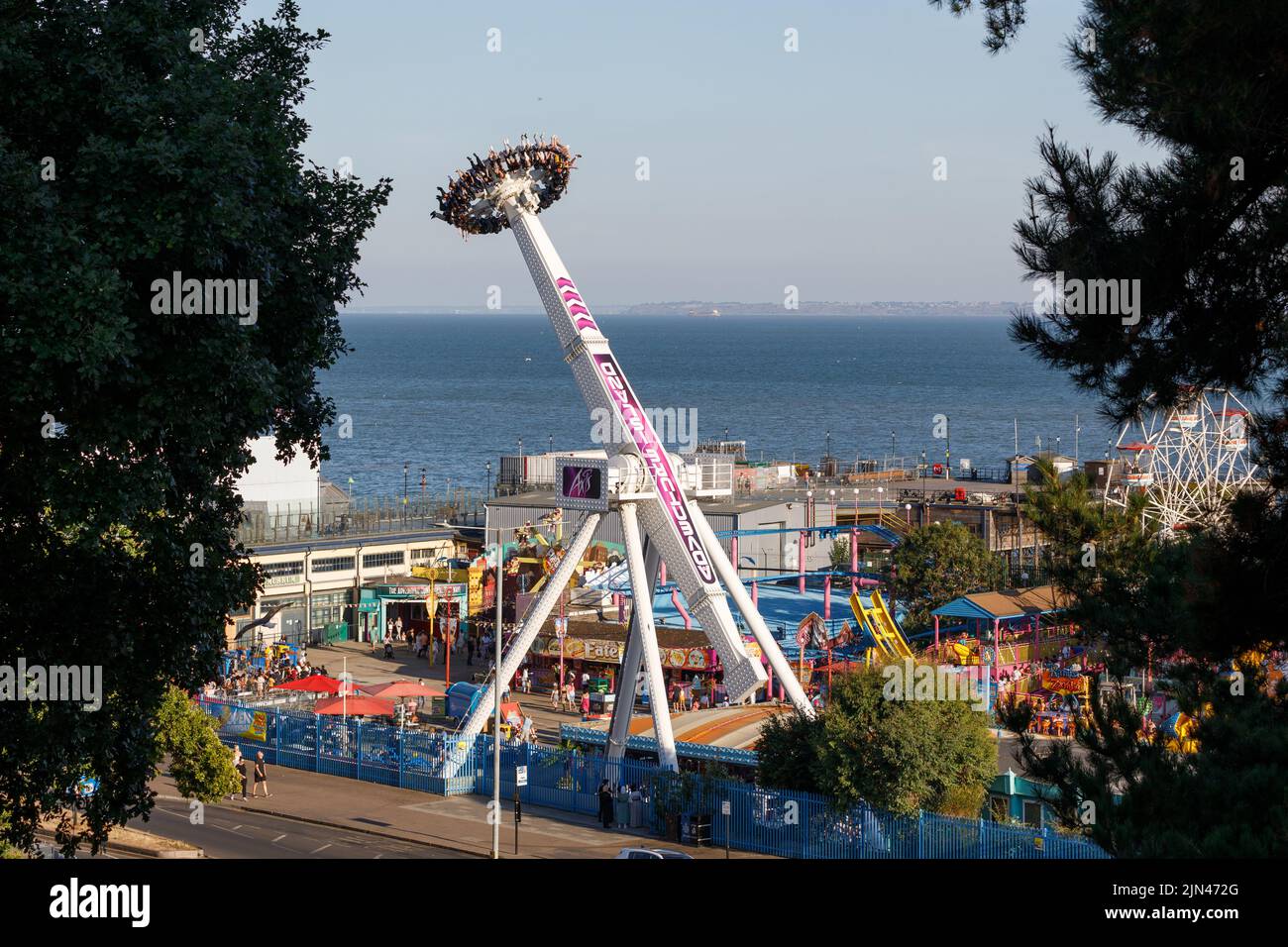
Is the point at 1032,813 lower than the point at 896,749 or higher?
lower

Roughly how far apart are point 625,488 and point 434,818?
8.19 m

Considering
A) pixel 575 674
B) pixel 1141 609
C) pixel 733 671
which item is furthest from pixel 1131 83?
pixel 575 674

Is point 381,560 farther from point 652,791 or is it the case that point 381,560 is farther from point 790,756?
point 790,756

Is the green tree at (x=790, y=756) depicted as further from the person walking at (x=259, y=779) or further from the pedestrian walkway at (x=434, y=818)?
the person walking at (x=259, y=779)

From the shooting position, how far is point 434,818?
103 feet

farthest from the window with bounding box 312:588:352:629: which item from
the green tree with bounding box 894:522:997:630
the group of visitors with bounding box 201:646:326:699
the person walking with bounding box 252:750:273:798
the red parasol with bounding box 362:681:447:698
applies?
the person walking with bounding box 252:750:273:798

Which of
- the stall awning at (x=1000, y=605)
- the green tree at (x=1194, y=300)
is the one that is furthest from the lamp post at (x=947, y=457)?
the green tree at (x=1194, y=300)

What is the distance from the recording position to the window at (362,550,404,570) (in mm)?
56688

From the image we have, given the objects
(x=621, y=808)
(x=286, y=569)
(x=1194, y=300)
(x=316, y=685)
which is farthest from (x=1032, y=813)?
(x=286, y=569)

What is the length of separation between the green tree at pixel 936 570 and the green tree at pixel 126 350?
125 ft

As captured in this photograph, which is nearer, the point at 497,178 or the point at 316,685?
the point at 497,178

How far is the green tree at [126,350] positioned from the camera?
12023mm

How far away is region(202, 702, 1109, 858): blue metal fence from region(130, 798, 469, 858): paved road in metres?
4.23
